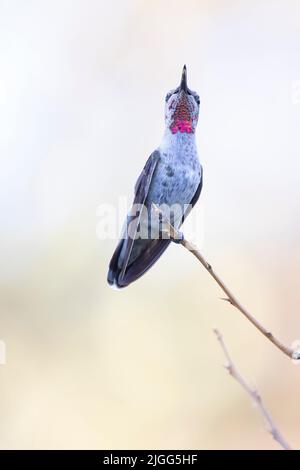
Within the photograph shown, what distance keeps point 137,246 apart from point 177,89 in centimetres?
99

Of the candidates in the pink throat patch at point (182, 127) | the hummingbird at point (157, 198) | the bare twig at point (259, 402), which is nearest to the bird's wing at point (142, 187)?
the hummingbird at point (157, 198)

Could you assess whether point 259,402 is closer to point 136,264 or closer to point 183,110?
point 136,264

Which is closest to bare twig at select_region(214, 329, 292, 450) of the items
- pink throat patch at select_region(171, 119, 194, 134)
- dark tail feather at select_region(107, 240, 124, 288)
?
dark tail feather at select_region(107, 240, 124, 288)

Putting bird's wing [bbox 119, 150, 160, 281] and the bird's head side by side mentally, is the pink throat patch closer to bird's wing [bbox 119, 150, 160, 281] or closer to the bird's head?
the bird's head

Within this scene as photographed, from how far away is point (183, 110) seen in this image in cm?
339

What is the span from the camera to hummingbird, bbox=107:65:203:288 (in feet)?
9.78

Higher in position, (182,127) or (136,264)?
(182,127)

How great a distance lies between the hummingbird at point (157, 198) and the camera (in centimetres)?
298

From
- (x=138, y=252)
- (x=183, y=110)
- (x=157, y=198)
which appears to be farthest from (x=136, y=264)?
(x=183, y=110)

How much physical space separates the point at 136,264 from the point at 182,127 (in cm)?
83

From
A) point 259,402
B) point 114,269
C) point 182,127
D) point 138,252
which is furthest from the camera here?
point 182,127
